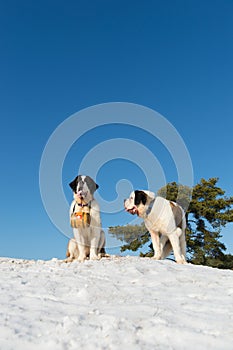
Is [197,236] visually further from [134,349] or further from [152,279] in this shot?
[134,349]

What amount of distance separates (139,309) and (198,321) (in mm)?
706

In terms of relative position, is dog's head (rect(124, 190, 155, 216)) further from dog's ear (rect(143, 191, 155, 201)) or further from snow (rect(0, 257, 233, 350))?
snow (rect(0, 257, 233, 350))

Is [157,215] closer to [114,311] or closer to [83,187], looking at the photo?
[83,187]

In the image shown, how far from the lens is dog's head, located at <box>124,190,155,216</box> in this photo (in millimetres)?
9094

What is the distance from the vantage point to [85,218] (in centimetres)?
873

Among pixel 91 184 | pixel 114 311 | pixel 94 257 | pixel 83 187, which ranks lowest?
pixel 114 311

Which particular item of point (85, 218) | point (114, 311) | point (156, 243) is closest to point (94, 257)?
point (85, 218)

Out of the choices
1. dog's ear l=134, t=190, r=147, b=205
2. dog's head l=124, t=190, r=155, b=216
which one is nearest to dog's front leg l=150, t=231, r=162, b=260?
dog's head l=124, t=190, r=155, b=216

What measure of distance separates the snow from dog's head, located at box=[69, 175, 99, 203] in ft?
9.08

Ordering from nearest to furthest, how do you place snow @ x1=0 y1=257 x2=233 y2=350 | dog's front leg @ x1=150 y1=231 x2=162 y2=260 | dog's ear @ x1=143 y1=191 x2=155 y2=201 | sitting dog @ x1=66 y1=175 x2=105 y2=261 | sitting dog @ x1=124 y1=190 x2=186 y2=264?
A: snow @ x1=0 y1=257 x2=233 y2=350 < sitting dog @ x1=66 y1=175 x2=105 y2=261 < sitting dog @ x1=124 y1=190 x2=186 y2=264 < dog's ear @ x1=143 y1=191 x2=155 y2=201 < dog's front leg @ x1=150 y1=231 x2=162 y2=260

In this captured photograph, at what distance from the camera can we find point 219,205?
2323 centimetres

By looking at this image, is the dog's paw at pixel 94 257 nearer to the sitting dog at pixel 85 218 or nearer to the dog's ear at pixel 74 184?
the sitting dog at pixel 85 218

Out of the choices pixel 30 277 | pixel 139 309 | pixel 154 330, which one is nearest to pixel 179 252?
pixel 30 277

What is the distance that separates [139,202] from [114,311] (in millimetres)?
5280
